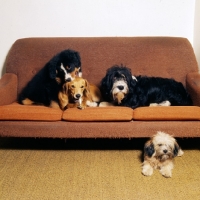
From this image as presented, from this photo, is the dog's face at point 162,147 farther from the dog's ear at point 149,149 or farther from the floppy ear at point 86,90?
the floppy ear at point 86,90

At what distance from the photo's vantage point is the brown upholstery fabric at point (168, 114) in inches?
105

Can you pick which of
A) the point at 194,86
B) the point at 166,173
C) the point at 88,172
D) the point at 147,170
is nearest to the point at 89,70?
the point at 194,86

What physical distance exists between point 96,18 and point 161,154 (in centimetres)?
205

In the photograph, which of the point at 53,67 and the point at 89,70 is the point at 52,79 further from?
the point at 89,70

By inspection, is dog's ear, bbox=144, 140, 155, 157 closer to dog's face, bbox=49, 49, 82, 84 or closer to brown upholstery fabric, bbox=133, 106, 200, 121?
brown upholstery fabric, bbox=133, 106, 200, 121

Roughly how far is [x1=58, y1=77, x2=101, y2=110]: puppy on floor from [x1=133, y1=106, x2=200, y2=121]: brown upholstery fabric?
1.85 ft

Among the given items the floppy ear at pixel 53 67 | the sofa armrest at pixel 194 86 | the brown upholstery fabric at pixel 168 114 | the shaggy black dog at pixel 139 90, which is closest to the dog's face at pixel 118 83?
the shaggy black dog at pixel 139 90

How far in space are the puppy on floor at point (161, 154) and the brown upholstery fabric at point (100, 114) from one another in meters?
0.32

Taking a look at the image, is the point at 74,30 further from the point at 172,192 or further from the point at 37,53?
the point at 172,192

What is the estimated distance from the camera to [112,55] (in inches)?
138

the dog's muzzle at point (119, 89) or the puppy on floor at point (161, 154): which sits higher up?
the dog's muzzle at point (119, 89)

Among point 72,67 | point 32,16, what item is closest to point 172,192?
point 72,67

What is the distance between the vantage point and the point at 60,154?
304cm

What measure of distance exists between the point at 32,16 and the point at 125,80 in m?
1.70
